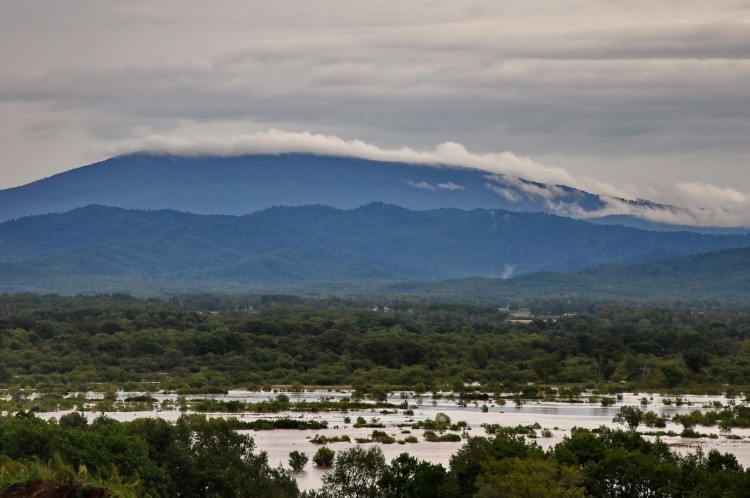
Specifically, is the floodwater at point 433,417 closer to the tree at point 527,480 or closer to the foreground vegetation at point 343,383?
the foreground vegetation at point 343,383

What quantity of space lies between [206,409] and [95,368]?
36354 mm

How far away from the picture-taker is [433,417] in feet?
297

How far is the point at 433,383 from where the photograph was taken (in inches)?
4668

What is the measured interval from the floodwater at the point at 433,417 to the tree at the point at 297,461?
0.35m

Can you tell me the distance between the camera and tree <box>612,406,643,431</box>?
8386cm

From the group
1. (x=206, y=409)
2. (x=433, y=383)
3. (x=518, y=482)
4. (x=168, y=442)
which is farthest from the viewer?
(x=433, y=383)

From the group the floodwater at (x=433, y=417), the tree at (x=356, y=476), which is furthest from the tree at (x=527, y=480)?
the floodwater at (x=433, y=417)

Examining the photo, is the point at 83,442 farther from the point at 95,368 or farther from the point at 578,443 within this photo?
the point at 95,368

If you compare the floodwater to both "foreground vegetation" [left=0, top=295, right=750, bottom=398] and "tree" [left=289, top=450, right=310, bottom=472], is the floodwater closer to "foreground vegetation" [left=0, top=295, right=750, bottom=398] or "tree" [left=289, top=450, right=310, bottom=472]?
"tree" [left=289, top=450, right=310, bottom=472]

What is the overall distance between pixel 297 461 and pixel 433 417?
2415cm

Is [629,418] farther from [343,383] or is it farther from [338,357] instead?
[338,357]

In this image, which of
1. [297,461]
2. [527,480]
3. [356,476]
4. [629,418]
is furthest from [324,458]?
[629,418]

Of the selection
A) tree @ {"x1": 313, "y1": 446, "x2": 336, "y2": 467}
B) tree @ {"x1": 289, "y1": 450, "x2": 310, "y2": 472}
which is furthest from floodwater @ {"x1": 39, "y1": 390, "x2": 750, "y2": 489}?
tree @ {"x1": 313, "y1": 446, "x2": 336, "y2": 467}

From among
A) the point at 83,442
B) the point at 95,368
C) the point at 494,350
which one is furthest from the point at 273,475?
the point at 494,350
